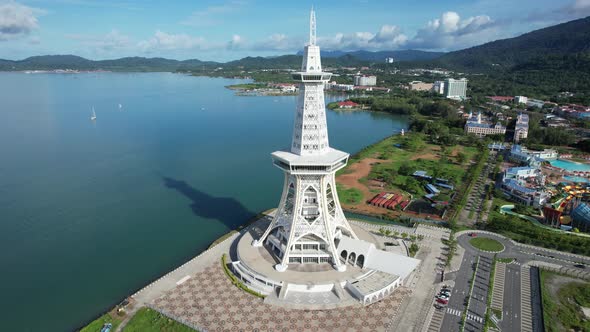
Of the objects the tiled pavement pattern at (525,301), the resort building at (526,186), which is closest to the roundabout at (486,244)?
the tiled pavement pattern at (525,301)

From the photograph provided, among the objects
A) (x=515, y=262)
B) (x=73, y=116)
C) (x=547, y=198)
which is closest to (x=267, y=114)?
(x=73, y=116)

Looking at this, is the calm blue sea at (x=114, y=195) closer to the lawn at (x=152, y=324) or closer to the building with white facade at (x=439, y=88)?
the lawn at (x=152, y=324)

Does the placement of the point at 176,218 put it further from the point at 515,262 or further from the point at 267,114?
the point at 267,114

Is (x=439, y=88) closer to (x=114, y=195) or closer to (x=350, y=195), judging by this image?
(x=350, y=195)

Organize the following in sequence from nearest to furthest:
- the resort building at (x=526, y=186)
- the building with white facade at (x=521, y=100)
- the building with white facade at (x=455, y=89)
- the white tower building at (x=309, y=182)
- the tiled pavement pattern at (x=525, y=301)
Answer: the tiled pavement pattern at (x=525, y=301), the white tower building at (x=309, y=182), the resort building at (x=526, y=186), the building with white facade at (x=521, y=100), the building with white facade at (x=455, y=89)

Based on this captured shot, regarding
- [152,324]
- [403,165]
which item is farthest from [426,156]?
[152,324]

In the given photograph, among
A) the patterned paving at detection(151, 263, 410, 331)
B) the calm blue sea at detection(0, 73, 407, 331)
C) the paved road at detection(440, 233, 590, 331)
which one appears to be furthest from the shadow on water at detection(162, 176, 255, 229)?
the paved road at detection(440, 233, 590, 331)
